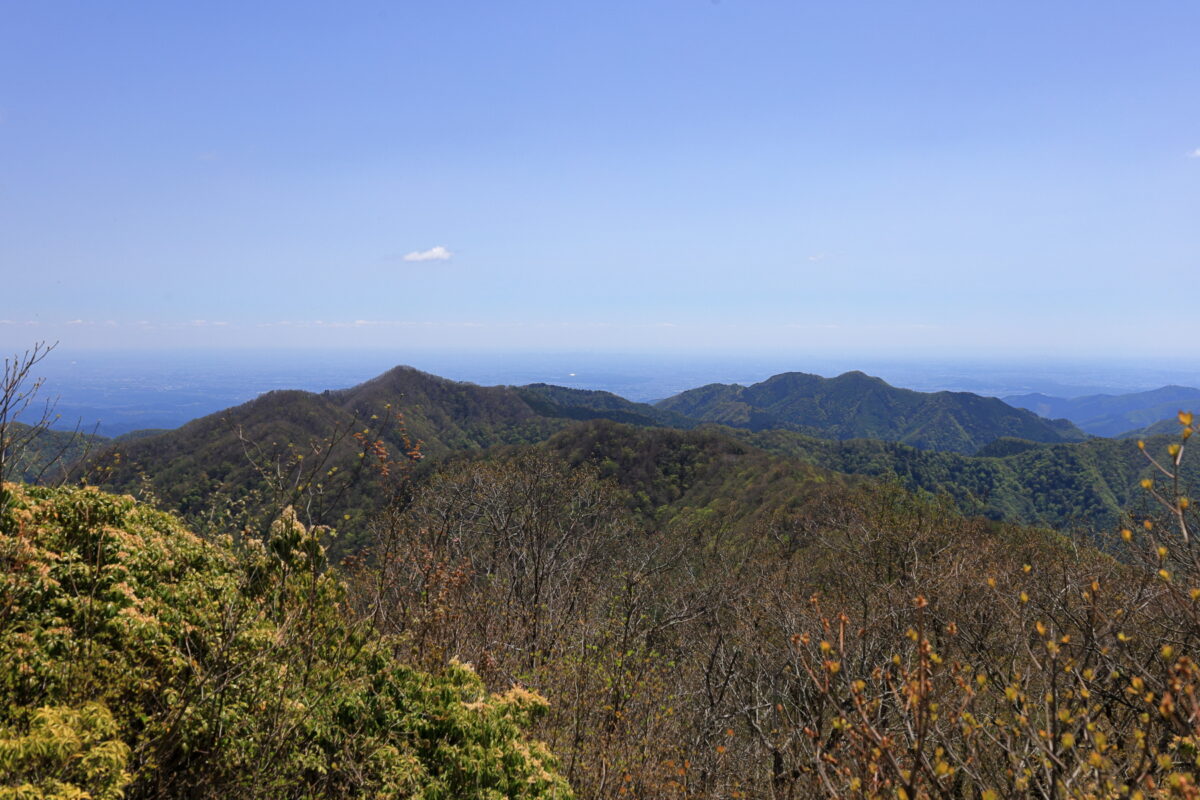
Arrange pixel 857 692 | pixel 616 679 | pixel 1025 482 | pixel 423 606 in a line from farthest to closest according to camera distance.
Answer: pixel 1025 482 → pixel 616 679 → pixel 423 606 → pixel 857 692

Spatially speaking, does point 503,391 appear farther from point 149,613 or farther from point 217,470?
point 149,613

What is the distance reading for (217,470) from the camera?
287 feet

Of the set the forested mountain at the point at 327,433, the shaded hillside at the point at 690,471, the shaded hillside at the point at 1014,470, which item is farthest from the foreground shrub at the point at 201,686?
the shaded hillside at the point at 1014,470

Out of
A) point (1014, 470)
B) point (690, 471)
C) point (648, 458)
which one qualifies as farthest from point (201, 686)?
point (1014, 470)

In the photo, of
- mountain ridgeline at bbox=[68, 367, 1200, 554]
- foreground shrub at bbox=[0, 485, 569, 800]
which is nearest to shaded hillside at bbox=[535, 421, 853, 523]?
mountain ridgeline at bbox=[68, 367, 1200, 554]

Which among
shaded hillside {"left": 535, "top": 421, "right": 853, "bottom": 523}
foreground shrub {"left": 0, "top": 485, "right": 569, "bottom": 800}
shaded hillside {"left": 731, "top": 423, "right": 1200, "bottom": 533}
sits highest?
foreground shrub {"left": 0, "top": 485, "right": 569, "bottom": 800}

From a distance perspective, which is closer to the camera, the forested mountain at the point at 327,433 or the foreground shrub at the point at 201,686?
the foreground shrub at the point at 201,686

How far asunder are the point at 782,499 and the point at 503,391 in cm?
14249

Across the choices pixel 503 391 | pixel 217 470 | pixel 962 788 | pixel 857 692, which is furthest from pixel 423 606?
pixel 503 391

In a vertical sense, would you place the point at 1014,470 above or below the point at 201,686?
below

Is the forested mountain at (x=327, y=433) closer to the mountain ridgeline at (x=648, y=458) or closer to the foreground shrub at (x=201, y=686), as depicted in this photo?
the mountain ridgeline at (x=648, y=458)

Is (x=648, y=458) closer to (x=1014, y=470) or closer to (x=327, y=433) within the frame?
(x=327, y=433)

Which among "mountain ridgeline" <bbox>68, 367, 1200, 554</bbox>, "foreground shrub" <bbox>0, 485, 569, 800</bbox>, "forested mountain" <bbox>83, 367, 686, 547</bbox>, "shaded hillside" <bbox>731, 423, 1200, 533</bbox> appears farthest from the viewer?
"shaded hillside" <bbox>731, 423, 1200, 533</bbox>

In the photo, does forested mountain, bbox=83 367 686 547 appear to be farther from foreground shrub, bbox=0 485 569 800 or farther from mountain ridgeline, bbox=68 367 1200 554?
foreground shrub, bbox=0 485 569 800
